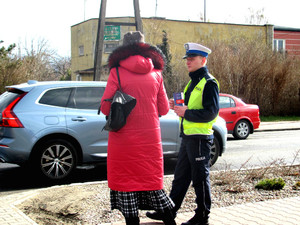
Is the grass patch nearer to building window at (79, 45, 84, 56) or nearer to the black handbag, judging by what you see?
the black handbag

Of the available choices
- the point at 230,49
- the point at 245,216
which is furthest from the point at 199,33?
the point at 245,216

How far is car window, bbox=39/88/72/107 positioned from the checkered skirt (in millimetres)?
3880

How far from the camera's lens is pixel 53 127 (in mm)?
7352

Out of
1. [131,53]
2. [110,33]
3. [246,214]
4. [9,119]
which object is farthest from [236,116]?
[131,53]

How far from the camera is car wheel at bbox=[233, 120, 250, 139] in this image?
Answer: 15047 mm

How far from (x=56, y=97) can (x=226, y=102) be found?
8.44 m

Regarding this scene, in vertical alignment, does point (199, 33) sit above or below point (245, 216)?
above

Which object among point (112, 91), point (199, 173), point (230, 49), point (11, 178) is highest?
point (230, 49)

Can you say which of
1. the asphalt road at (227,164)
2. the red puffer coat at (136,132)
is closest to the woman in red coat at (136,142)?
the red puffer coat at (136,132)

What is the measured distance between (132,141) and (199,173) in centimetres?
89

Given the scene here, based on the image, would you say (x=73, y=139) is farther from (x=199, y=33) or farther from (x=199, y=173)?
(x=199, y=33)

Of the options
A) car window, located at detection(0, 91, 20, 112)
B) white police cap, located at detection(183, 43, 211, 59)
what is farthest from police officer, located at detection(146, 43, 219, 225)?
car window, located at detection(0, 91, 20, 112)

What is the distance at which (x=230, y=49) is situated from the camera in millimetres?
25219

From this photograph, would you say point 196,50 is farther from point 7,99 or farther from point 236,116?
point 236,116
